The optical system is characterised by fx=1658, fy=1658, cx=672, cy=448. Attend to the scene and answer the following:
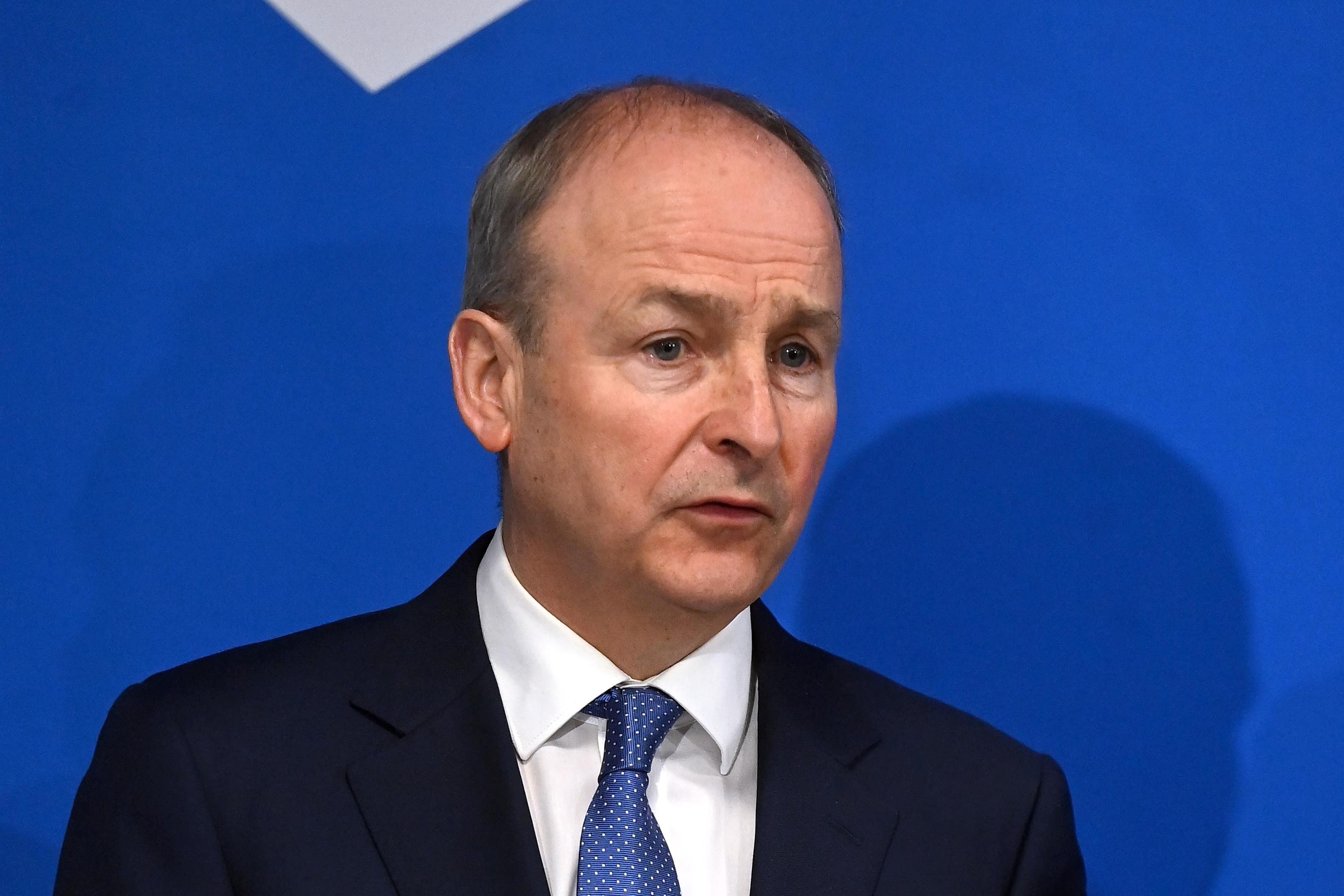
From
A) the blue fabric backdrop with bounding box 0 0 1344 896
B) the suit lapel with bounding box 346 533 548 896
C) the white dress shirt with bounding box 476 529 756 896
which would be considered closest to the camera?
the suit lapel with bounding box 346 533 548 896

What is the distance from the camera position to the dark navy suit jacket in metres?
1.59

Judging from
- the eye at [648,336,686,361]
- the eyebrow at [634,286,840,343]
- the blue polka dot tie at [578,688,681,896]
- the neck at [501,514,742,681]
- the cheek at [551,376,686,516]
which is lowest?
the blue polka dot tie at [578,688,681,896]

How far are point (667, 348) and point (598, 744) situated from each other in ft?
1.39

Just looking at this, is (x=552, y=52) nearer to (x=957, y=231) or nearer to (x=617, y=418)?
(x=957, y=231)

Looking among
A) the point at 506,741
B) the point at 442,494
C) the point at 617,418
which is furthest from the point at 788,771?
the point at 442,494

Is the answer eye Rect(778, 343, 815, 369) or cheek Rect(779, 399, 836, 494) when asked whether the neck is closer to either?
cheek Rect(779, 399, 836, 494)

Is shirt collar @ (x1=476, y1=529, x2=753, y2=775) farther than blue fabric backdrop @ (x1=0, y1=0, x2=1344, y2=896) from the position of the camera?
No

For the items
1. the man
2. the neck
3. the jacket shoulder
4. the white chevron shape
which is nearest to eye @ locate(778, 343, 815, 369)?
the man

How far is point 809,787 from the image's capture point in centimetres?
177

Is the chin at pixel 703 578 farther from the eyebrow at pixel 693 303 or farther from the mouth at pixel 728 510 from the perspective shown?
the eyebrow at pixel 693 303

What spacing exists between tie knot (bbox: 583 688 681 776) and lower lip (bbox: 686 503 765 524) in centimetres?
22

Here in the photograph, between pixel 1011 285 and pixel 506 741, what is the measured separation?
101 cm

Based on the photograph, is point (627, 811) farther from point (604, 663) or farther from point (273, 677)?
point (273, 677)

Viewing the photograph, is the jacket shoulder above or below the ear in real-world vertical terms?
below
